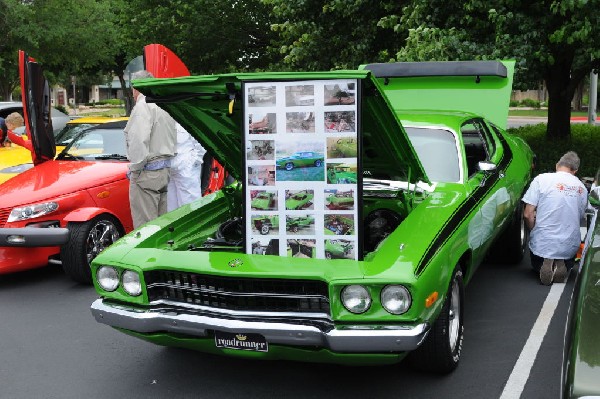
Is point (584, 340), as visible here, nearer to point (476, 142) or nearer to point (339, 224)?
point (339, 224)

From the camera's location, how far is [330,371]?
470cm

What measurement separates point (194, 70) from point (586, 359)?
1861cm

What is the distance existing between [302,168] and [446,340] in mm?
1380

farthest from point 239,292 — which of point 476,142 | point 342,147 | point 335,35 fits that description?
point 335,35

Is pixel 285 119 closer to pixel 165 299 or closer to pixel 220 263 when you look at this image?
pixel 220 263

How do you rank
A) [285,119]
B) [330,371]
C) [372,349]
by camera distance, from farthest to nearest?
[330,371] → [285,119] → [372,349]

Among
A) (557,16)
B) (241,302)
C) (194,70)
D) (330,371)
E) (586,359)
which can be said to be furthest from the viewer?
(194,70)

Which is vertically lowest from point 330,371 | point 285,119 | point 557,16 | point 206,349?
point 330,371

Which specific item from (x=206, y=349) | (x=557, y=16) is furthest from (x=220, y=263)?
(x=557, y=16)

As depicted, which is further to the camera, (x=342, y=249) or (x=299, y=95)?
(x=342, y=249)

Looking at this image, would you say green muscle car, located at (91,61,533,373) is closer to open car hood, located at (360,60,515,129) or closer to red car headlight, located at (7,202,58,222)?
red car headlight, located at (7,202,58,222)

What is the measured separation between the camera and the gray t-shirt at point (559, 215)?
21.1ft

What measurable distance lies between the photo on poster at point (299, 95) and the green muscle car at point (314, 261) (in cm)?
4

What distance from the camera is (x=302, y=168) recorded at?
436 cm
